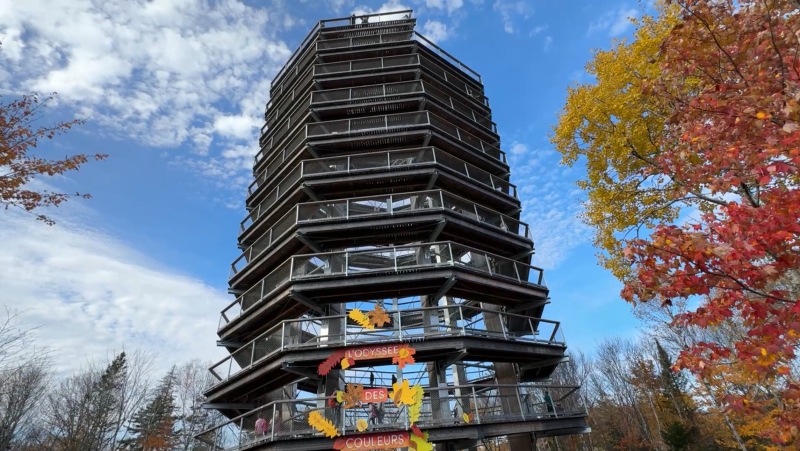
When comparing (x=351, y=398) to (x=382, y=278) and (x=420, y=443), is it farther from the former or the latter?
(x=382, y=278)

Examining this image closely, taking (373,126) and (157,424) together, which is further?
(157,424)

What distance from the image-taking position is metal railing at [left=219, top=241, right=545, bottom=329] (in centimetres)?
1290

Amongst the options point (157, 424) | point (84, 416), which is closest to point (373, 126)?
point (84, 416)

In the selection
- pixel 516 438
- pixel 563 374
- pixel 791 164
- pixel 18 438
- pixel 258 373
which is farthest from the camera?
pixel 563 374

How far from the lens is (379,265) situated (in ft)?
54.1

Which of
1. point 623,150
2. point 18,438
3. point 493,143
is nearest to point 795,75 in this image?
point 623,150

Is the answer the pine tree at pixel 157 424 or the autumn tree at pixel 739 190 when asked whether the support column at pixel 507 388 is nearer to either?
the autumn tree at pixel 739 190

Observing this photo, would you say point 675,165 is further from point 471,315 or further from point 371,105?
point 371,105

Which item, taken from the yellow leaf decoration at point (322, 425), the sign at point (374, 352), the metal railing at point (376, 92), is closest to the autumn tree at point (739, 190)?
the sign at point (374, 352)

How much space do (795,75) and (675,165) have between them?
2.18m

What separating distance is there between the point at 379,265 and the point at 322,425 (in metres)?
7.40

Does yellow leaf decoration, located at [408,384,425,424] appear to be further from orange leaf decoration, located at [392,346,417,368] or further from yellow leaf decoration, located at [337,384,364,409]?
yellow leaf decoration, located at [337,384,364,409]

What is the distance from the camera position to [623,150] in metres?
10.8

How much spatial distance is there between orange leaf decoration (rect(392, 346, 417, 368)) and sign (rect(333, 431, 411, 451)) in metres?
1.91
